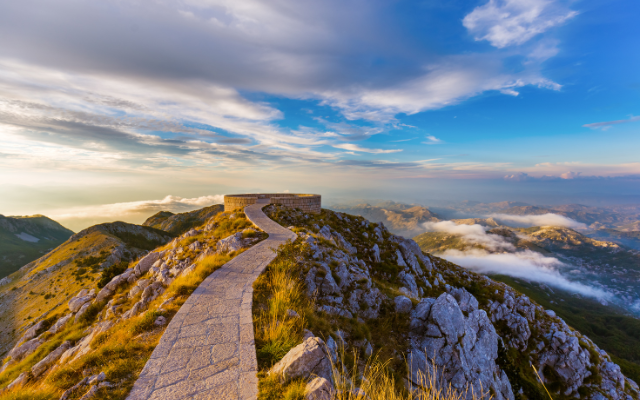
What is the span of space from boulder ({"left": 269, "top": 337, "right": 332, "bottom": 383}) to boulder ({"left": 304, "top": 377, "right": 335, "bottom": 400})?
481 millimetres

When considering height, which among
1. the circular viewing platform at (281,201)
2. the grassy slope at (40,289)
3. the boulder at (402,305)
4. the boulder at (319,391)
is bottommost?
the grassy slope at (40,289)

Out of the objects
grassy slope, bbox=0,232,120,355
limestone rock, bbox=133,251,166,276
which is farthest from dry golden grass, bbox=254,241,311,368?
grassy slope, bbox=0,232,120,355

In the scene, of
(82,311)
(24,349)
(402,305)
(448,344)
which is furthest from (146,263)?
(448,344)

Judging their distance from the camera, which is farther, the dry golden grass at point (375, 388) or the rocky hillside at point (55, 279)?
the rocky hillside at point (55, 279)

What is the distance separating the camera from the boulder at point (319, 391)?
4766 mm

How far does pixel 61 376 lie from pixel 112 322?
7.64 meters

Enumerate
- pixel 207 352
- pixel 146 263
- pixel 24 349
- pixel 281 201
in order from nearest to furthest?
pixel 207 352, pixel 24 349, pixel 146 263, pixel 281 201

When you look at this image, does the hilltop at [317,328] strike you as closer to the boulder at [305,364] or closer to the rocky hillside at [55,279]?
the boulder at [305,364]

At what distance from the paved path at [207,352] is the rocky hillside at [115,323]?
15.4 inches

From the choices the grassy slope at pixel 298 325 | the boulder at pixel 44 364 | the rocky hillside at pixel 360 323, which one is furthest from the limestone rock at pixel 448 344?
the boulder at pixel 44 364

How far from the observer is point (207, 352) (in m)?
6.32

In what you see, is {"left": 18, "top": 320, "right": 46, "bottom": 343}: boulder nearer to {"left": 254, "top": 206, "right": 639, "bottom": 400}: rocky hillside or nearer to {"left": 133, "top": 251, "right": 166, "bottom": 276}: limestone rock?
{"left": 133, "top": 251, "right": 166, "bottom": 276}: limestone rock

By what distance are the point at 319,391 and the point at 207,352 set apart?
10.5ft

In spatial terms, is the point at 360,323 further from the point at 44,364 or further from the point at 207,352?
A: the point at 44,364
